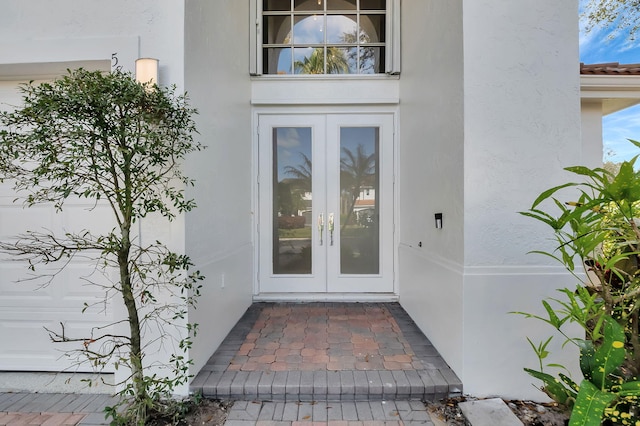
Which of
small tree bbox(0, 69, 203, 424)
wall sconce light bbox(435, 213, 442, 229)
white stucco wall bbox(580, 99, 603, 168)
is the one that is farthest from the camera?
white stucco wall bbox(580, 99, 603, 168)

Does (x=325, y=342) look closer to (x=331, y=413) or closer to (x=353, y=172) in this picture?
(x=331, y=413)

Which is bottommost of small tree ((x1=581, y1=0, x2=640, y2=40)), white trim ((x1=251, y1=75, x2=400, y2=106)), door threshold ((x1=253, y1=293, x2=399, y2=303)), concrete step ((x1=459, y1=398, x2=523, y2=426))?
concrete step ((x1=459, y1=398, x2=523, y2=426))

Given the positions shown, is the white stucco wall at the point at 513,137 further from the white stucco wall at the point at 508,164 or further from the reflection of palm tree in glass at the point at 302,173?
the reflection of palm tree in glass at the point at 302,173

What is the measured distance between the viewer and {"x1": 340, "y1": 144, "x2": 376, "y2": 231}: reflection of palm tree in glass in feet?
13.9

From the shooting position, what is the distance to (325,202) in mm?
4227

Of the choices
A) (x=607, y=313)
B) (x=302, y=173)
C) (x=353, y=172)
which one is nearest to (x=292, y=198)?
(x=302, y=173)

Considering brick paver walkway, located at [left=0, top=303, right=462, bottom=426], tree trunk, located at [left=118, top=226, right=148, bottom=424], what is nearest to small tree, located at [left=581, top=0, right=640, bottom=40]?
brick paver walkway, located at [left=0, top=303, right=462, bottom=426]

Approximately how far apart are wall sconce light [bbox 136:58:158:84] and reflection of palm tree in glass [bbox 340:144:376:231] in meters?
2.54

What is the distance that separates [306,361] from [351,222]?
2.06 metres

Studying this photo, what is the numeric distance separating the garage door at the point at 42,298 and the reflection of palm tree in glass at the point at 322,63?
9.98 ft

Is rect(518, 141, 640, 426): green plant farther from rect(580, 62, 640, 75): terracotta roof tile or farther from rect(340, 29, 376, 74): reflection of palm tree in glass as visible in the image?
rect(340, 29, 376, 74): reflection of palm tree in glass

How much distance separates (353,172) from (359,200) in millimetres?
394

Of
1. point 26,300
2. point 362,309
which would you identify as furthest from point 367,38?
point 26,300

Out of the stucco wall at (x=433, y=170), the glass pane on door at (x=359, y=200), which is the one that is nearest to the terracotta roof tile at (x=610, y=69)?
the stucco wall at (x=433, y=170)
